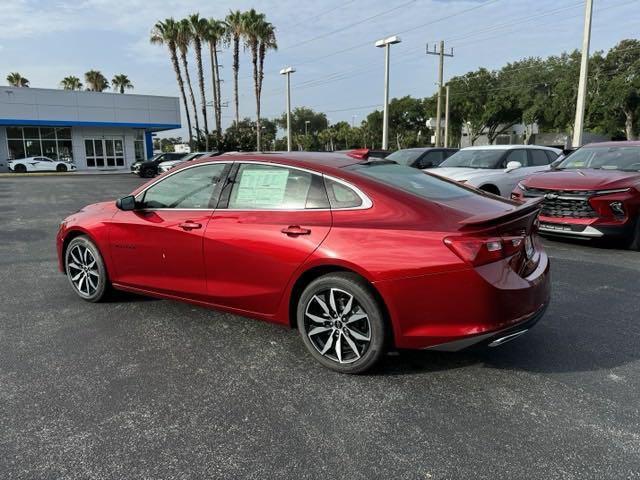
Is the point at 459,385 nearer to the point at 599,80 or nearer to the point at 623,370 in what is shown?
the point at 623,370

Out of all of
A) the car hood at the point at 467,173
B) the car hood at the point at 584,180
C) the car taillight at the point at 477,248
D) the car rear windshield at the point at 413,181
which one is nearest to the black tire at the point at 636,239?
the car hood at the point at 584,180

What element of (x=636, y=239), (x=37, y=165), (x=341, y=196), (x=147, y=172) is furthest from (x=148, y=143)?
(x=341, y=196)

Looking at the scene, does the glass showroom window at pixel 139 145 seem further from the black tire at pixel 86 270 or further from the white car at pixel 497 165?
the black tire at pixel 86 270

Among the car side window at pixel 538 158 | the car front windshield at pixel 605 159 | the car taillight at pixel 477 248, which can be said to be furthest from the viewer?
the car side window at pixel 538 158

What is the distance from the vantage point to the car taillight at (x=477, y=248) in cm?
303

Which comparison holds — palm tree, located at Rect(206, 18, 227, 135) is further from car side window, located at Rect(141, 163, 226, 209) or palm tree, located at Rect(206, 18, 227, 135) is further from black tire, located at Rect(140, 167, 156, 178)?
car side window, located at Rect(141, 163, 226, 209)

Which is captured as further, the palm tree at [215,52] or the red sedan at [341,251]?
the palm tree at [215,52]

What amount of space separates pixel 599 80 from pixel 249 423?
53.5 meters

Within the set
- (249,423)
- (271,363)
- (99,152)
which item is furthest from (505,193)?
(99,152)

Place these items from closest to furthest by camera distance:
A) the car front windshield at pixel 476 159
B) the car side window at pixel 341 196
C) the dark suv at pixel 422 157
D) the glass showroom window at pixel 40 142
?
the car side window at pixel 341 196 → the car front windshield at pixel 476 159 → the dark suv at pixel 422 157 → the glass showroom window at pixel 40 142

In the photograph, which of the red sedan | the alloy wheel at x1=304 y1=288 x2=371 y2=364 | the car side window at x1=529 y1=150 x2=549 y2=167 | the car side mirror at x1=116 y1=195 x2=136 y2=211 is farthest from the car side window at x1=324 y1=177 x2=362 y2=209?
the car side window at x1=529 y1=150 x2=549 y2=167

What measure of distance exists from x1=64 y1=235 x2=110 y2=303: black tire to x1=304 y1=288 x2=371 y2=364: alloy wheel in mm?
2458

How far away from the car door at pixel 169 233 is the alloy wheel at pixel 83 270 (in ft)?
1.24

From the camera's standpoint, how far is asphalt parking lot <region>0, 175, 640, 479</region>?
8.31 feet
